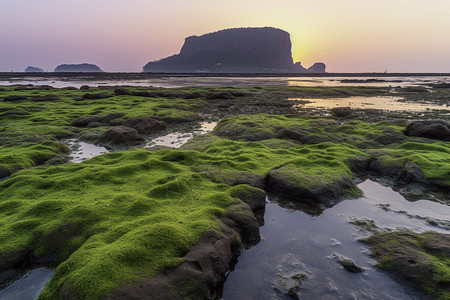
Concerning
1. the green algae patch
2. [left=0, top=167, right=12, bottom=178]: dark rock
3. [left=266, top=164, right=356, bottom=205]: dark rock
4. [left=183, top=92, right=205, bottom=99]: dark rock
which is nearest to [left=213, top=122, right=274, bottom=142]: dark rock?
[left=266, top=164, right=356, bottom=205]: dark rock

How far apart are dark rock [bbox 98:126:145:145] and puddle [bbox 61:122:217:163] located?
798 mm

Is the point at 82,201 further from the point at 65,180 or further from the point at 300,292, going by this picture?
the point at 300,292

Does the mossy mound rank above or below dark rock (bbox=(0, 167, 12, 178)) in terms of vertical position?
below

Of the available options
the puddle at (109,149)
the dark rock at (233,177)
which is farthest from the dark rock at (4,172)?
the dark rock at (233,177)

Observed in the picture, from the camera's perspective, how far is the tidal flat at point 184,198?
220 inches

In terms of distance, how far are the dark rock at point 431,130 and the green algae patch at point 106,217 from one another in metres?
16.0

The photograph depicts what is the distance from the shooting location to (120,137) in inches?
729

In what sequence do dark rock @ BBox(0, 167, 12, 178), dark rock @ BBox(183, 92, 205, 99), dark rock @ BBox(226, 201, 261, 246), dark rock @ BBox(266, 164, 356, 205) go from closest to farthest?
dark rock @ BBox(226, 201, 261, 246) < dark rock @ BBox(266, 164, 356, 205) < dark rock @ BBox(0, 167, 12, 178) < dark rock @ BBox(183, 92, 205, 99)

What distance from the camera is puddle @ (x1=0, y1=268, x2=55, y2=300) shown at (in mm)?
5605

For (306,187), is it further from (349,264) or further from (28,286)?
(28,286)

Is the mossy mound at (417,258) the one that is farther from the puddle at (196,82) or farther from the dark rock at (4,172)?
the puddle at (196,82)

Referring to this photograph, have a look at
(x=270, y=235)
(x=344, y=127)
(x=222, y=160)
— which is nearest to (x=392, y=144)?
(x=344, y=127)

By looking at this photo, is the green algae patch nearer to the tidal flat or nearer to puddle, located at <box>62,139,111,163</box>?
the tidal flat

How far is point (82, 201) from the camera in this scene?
27.7 ft
